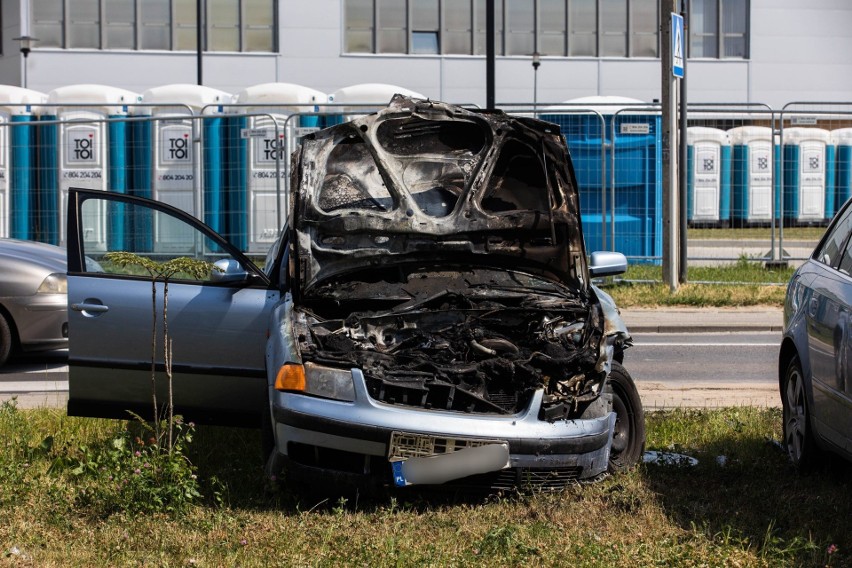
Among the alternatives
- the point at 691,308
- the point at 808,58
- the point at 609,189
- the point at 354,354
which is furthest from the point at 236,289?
the point at 808,58

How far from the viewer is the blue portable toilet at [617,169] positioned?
16516 millimetres

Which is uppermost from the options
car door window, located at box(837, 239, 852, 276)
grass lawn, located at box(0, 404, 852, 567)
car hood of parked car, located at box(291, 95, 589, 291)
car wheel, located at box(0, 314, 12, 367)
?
car hood of parked car, located at box(291, 95, 589, 291)

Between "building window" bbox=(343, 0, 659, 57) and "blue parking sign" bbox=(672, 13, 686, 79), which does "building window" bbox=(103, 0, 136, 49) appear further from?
"blue parking sign" bbox=(672, 13, 686, 79)

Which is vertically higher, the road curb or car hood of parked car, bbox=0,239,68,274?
car hood of parked car, bbox=0,239,68,274

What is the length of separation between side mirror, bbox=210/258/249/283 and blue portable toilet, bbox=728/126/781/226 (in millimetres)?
11216

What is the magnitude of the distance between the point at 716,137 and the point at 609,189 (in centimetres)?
380

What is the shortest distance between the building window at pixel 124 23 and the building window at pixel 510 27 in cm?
336

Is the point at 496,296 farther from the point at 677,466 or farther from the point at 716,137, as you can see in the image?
the point at 716,137

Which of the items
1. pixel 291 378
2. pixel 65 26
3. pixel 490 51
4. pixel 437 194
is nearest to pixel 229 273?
pixel 437 194

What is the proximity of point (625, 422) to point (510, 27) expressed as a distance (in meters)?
35.1

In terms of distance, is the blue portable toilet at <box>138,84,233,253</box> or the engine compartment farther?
the blue portable toilet at <box>138,84,233,253</box>

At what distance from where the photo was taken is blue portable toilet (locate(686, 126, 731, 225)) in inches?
728

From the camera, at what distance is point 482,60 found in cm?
3900

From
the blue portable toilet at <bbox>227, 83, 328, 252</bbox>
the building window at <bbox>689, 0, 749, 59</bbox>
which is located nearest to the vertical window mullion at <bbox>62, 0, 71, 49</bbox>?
the building window at <bbox>689, 0, 749, 59</bbox>
